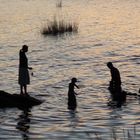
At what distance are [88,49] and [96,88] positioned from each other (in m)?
14.0

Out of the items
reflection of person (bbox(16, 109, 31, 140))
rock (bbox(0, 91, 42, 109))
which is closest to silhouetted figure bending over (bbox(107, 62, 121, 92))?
rock (bbox(0, 91, 42, 109))

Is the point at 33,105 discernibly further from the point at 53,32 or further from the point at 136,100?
the point at 53,32

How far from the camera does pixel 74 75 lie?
27859 mm

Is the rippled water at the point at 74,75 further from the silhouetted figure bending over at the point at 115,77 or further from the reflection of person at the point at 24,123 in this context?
the silhouetted figure bending over at the point at 115,77

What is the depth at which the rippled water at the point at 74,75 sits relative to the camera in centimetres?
1712

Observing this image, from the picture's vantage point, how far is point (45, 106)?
20312 mm

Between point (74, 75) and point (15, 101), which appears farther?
point (74, 75)

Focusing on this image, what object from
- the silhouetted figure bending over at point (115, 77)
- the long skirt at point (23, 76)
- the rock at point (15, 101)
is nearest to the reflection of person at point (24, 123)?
the rock at point (15, 101)

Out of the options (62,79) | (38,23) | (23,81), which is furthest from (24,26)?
(23,81)

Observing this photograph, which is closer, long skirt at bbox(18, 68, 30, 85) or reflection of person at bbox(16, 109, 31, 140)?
reflection of person at bbox(16, 109, 31, 140)

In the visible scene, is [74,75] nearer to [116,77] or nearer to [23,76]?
[116,77]

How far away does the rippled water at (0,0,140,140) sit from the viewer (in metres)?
17.1

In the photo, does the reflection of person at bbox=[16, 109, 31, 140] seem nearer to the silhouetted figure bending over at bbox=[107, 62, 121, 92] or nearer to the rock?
the rock

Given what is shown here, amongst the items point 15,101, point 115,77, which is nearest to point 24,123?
point 15,101
